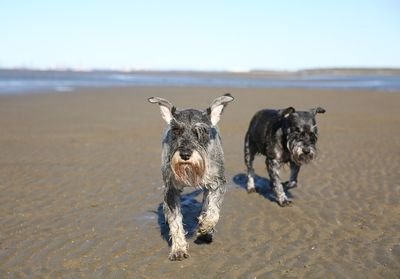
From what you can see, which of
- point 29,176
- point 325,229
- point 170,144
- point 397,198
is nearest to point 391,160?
point 397,198

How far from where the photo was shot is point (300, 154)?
341 inches

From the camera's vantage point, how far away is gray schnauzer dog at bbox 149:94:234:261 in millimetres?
6203

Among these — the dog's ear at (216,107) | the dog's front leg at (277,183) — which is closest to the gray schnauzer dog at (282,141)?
the dog's front leg at (277,183)

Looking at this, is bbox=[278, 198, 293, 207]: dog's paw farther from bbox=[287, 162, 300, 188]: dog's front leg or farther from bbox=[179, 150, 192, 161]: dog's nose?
bbox=[179, 150, 192, 161]: dog's nose

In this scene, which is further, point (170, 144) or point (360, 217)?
point (360, 217)

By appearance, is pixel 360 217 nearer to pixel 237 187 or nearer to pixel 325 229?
pixel 325 229

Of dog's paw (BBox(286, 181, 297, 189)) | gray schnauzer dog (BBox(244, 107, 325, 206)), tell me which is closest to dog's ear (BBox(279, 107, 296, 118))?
gray schnauzer dog (BBox(244, 107, 325, 206))

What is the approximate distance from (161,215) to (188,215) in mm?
511

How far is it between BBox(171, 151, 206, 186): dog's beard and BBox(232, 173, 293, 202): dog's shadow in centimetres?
377

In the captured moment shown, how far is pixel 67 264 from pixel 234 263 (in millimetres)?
2377

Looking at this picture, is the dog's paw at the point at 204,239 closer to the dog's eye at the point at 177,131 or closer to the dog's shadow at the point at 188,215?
the dog's shadow at the point at 188,215

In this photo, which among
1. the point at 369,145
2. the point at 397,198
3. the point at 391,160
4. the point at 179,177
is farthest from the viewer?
the point at 369,145

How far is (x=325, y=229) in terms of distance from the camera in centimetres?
791

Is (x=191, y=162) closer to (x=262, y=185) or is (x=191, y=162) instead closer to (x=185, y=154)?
(x=185, y=154)
